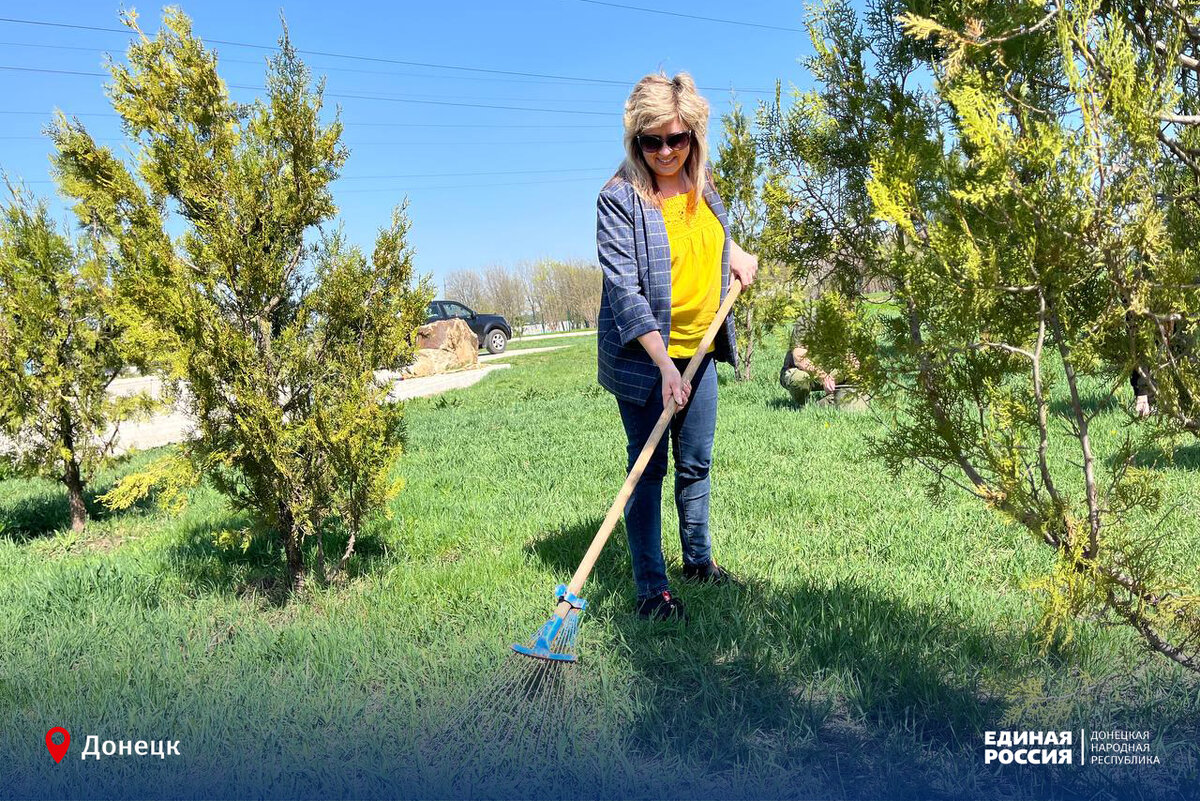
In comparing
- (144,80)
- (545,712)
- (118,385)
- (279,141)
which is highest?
(144,80)

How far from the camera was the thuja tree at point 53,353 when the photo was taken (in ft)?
17.8

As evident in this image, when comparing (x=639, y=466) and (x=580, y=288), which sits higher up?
(x=580, y=288)

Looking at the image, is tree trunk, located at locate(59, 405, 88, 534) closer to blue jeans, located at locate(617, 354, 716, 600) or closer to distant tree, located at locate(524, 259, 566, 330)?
blue jeans, located at locate(617, 354, 716, 600)

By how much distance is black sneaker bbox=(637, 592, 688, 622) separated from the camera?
323 cm

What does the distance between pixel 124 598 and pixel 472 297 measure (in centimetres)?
5672

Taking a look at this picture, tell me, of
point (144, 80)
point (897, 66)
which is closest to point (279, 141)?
point (144, 80)

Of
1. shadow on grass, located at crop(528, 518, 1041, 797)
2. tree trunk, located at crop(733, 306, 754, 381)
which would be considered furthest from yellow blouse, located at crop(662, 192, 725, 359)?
tree trunk, located at crop(733, 306, 754, 381)

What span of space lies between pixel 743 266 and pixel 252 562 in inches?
120

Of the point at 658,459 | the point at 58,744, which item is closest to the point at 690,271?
the point at 658,459

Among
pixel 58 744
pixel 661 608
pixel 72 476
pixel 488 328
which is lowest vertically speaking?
pixel 58 744

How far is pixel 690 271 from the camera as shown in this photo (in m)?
3.24

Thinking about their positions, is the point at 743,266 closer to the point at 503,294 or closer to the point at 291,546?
the point at 291,546

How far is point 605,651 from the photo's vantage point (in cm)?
298

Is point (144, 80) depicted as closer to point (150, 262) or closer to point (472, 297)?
point (150, 262)
